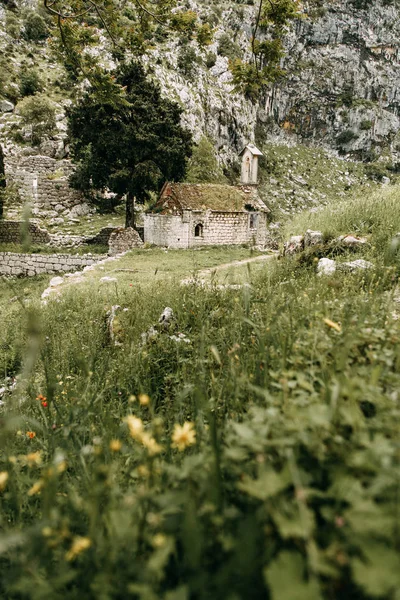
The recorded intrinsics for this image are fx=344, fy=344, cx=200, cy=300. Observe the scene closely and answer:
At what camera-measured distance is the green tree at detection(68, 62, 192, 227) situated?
22.8m

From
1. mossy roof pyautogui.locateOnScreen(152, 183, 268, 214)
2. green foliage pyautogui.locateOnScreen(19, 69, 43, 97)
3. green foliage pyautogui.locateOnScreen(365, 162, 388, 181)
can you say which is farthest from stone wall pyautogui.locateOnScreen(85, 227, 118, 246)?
green foliage pyautogui.locateOnScreen(365, 162, 388, 181)

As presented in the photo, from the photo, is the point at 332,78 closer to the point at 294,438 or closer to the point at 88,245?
the point at 88,245

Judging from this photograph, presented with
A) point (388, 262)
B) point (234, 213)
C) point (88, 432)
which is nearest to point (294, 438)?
point (88, 432)

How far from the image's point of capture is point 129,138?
74.6 feet

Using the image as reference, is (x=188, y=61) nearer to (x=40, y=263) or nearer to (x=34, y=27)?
(x=34, y=27)

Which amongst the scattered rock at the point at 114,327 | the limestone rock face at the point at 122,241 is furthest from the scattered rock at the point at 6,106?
the scattered rock at the point at 114,327

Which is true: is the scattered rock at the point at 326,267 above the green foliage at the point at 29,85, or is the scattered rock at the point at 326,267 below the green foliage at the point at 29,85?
below

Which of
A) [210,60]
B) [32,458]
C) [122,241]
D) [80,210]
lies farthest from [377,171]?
[32,458]

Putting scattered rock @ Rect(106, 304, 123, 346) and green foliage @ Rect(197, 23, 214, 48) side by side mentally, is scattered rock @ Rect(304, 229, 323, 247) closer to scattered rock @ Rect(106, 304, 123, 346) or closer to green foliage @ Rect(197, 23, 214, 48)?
green foliage @ Rect(197, 23, 214, 48)

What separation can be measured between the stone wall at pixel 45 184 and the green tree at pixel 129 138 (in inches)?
125

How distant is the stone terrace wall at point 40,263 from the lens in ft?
60.3

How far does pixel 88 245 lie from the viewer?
23328mm

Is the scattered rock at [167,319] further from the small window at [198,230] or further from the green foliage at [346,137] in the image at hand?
the green foliage at [346,137]

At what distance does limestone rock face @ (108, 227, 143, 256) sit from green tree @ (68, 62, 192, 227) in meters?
3.90
